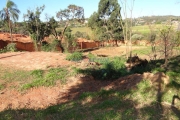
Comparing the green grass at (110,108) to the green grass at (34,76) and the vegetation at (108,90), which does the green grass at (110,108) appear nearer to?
the vegetation at (108,90)

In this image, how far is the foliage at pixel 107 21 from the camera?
27.5 metres

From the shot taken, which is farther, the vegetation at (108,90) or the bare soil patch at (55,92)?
the bare soil patch at (55,92)

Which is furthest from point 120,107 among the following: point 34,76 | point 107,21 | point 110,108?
point 107,21

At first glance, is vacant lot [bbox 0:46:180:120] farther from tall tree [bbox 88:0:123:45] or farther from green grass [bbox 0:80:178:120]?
tall tree [bbox 88:0:123:45]

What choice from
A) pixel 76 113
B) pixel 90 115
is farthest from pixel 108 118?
pixel 76 113

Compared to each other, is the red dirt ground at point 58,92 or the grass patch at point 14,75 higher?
the grass patch at point 14,75

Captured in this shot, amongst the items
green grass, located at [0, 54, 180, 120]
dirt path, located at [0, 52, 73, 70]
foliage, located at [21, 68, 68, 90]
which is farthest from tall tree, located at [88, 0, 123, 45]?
green grass, located at [0, 54, 180, 120]

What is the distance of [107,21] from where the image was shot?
2811cm

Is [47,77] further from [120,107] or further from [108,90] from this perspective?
[120,107]

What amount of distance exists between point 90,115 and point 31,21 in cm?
1678

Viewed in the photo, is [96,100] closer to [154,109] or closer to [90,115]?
[90,115]

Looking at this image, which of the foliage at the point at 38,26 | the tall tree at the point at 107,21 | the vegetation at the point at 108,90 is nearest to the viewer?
the vegetation at the point at 108,90

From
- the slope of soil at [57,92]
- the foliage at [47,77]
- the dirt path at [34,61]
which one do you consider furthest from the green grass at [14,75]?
the slope of soil at [57,92]

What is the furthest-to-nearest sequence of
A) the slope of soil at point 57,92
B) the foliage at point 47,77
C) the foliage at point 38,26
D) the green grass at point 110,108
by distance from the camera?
the foliage at point 38,26
the foliage at point 47,77
the slope of soil at point 57,92
the green grass at point 110,108
